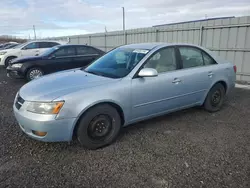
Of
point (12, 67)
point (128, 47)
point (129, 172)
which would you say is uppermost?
point (128, 47)

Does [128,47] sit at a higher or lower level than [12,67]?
higher

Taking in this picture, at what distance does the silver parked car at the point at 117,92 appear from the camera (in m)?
2.76

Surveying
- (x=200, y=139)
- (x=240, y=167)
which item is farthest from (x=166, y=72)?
(x=240, y=167)

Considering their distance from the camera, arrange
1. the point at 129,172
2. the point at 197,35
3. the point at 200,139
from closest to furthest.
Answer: the point at 129,172 < the point at 200,139 < the point at 197,35

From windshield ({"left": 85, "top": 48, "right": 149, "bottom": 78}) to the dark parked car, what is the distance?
426 cm

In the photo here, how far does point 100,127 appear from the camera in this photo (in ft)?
10.1

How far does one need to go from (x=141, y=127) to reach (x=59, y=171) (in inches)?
68.0

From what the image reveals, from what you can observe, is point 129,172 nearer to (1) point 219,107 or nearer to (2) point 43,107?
(2) point 43,107

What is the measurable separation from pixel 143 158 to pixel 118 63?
5.63ft

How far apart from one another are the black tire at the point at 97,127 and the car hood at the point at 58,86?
380mm

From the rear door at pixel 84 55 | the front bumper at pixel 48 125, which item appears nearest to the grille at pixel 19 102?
the front bumper at pixel 48 125

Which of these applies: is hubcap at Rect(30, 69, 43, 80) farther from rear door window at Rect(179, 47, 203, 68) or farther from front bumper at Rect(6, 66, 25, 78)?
rear door window at Rect(179, 47, 203, 68)

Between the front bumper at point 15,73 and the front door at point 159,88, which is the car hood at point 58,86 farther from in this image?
the front bumper at point 15,73

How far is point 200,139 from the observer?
3383mm
